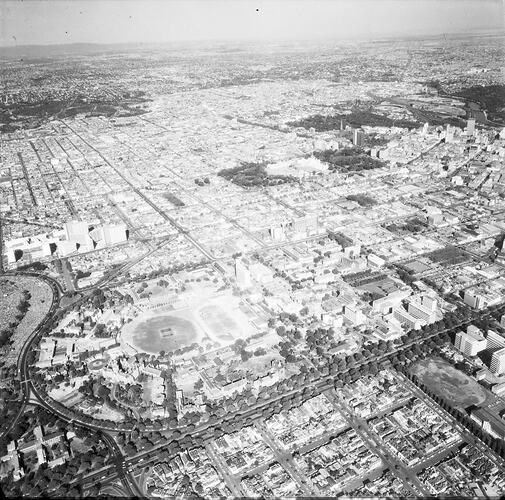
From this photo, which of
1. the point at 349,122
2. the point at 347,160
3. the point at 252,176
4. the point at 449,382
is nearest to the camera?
the point at 449,382

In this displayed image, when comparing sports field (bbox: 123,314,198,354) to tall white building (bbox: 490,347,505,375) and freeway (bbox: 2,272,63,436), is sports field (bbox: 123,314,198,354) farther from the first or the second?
tall white building (bbox: 490,347,505,375)

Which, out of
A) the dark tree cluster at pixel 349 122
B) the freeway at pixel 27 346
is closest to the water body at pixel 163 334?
the freeway at pixel 27 346

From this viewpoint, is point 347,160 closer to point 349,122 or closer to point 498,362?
point 349,122

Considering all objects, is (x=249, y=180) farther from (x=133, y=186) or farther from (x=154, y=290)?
(x=154, y=290)

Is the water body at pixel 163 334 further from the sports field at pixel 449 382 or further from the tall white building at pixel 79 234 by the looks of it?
the tall white building at pixel 79 234

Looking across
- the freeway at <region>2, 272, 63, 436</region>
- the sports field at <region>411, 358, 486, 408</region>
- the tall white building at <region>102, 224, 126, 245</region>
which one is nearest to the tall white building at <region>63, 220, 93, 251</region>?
the tall white building at <region>102, 224, 126, 245</region>

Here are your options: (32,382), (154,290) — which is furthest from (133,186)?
(32,382)

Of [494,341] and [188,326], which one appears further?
[188,326]

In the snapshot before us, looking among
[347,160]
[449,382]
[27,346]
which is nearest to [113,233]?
[27,346]
